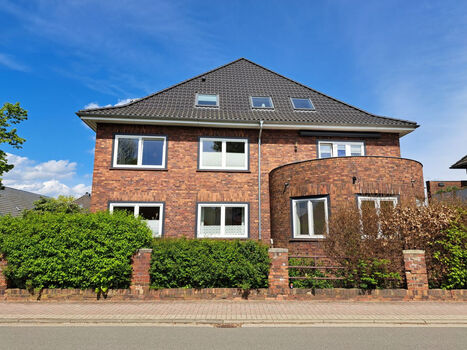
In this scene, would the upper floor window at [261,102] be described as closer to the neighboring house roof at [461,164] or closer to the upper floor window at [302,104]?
the upper floor window at [302,104]

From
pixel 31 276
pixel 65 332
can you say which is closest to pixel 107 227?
pixel 31 276

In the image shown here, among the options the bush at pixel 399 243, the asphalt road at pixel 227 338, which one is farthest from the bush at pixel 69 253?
the bush at pixel 399 243

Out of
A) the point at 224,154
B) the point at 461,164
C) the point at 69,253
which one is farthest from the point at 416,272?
the point at 461,164

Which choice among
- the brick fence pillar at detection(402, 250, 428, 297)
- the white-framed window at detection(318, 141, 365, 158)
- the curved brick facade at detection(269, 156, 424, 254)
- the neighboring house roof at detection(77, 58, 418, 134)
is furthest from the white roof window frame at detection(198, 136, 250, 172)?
the brick fence pillar at detection(402, 250, 428, 297)

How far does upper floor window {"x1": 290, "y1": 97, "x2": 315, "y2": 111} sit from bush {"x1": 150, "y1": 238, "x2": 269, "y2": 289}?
8848mm

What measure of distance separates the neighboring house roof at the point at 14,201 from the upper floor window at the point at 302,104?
2681 centimetres

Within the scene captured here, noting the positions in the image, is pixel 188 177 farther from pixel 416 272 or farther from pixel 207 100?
pixel 416 272

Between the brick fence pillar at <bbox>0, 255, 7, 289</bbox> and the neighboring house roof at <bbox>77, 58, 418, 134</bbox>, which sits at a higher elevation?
the neighboring house roof at <bbox>77, 58, 418, 134</bbox>

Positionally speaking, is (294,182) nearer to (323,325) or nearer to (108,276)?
(323,325)

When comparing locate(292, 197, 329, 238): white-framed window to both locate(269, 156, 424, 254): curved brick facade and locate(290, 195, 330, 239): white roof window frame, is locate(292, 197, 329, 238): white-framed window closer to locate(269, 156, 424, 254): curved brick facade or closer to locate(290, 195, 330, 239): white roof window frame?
locate(290, 195, 330, 239): white roof window frame

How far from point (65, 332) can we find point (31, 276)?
117 inches

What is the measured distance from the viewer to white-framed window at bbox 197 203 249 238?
12305 mm

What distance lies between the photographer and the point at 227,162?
13031mm

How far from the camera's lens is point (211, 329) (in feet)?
18.3
